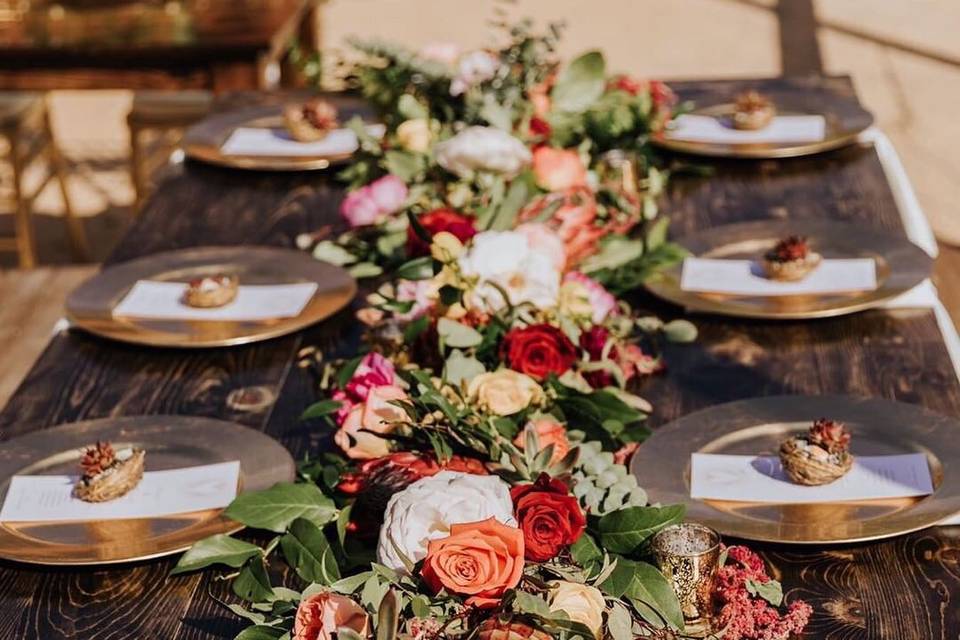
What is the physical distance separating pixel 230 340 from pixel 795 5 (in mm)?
6131

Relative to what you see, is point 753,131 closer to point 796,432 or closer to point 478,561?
point 796,432

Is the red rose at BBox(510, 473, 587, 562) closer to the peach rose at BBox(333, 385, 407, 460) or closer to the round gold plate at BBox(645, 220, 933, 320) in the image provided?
the peach rose at BBox(333, 385, 407, 460)

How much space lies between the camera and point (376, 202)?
7.06 feet

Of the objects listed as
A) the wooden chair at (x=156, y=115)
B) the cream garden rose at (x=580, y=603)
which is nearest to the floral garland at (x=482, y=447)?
the cream garden rose at (x=580, y=603)

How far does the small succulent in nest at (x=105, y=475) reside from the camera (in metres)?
1.48

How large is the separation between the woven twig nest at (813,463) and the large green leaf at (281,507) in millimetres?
430

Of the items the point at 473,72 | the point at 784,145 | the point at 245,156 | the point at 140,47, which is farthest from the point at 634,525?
the point at 140,47

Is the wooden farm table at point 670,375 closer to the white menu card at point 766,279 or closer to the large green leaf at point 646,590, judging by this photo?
the white menu card at point 766,279

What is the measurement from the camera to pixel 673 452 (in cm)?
150

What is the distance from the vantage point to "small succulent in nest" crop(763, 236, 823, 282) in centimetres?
198

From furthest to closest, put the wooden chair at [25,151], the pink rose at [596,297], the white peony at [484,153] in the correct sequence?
the wooden chair at [25,151] < the white peony at [484,153] < the pink rose at [596,297]

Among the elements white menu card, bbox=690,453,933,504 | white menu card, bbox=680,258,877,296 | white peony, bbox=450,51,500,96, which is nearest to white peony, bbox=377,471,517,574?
white menu card, bbox=690,453,933,504

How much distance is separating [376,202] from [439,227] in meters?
0.39

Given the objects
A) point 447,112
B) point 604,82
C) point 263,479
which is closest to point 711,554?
point 263,479
